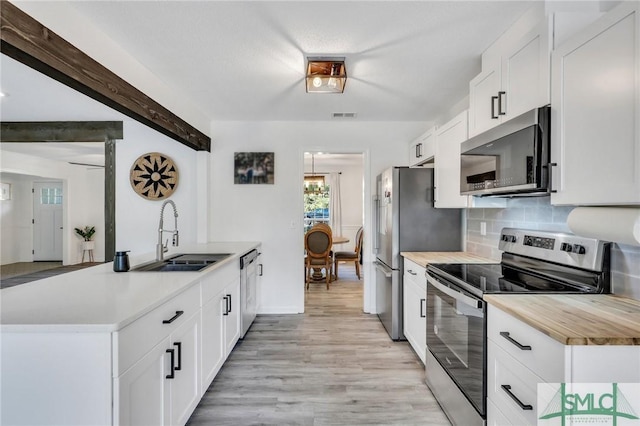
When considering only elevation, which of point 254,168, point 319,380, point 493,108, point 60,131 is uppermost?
point 60,131

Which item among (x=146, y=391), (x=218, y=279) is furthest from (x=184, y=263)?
(x=146, y=391)

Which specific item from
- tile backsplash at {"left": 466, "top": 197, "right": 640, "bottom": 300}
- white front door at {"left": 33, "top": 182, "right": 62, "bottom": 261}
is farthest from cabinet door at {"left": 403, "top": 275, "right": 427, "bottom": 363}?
white front door at {"left": 33, "top": 182, "right": 62, "bottom": 261}

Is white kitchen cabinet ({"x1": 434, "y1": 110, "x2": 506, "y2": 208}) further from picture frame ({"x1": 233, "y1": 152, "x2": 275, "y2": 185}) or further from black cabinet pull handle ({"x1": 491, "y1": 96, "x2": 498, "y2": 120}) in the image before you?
picture frame ({"x1": 233, "y1": 152, "x2": 275, "y2": 185})

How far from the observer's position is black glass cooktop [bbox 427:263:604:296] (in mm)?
1530

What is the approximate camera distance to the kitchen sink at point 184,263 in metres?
2.21

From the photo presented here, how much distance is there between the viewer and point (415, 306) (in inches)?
103

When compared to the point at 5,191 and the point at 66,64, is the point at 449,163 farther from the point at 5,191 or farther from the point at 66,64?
the point at 5,191

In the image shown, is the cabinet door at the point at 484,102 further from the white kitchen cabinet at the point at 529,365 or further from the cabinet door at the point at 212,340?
the cabinet door at the point at 212,340

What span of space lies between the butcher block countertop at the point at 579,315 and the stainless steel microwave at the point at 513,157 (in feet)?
1.71

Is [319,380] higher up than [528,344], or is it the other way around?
[528,344]

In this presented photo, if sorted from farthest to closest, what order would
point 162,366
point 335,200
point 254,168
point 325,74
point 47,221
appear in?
point 335,200
point 47,221
point 254,168
point 325,74
point 162,366

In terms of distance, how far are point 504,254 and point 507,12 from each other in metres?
1.49

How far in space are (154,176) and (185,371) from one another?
2690 millimetres

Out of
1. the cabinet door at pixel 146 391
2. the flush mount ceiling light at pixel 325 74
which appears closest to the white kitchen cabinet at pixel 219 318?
the cabinet door at pixel 146 391
